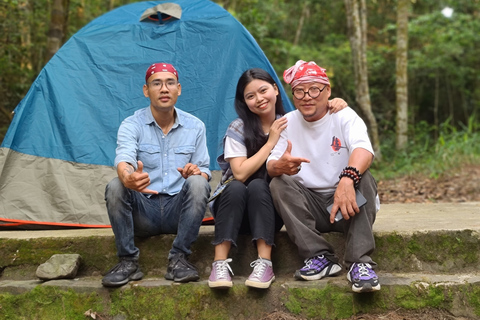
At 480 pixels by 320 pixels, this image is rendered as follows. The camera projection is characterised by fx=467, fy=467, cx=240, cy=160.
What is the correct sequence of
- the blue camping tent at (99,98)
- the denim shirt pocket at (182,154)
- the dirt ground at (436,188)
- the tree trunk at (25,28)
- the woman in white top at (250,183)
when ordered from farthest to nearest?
the tree trunk at (25,28), the dirt ground at (436,188), the blue camping tent at (99,98), the denim shirt pocket at (182,154), the woman in white top at (250,183)

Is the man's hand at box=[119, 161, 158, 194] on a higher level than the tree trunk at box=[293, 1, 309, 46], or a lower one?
lower

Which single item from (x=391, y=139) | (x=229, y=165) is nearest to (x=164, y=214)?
(x=229, y=165)

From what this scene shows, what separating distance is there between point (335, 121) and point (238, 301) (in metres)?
1.06

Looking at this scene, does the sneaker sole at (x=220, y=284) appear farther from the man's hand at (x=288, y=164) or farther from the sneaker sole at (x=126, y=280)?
the man's hand at (x=288, y=164)

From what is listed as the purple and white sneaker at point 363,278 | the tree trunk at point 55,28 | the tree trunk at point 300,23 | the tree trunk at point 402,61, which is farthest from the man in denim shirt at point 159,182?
the tree trunk at point 300,23

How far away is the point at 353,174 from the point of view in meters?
2.23

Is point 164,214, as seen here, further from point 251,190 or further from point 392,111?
point 392,111

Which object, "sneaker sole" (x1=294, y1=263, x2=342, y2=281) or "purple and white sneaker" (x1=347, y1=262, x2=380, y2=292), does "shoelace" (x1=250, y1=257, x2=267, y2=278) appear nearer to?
"sneaker sole" (x1=294, y1=263, x2=342, y2=281)

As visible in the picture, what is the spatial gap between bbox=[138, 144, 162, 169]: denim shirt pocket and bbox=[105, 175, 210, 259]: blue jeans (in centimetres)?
19

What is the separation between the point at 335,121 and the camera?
2490 millimetres

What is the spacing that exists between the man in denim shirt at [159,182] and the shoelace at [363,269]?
2.69 feet

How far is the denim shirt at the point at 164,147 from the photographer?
8.66 feet

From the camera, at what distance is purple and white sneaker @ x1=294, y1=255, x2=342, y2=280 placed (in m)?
2.32

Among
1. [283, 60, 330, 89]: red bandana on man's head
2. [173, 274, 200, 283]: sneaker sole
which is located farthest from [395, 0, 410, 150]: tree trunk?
[173, 274, 200, 283]: sneaker sole
